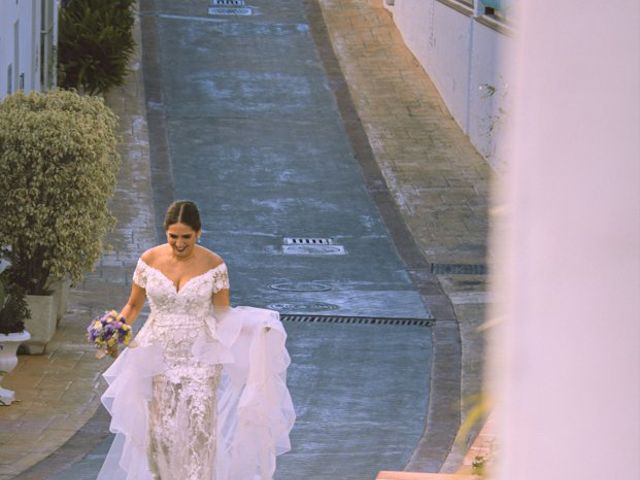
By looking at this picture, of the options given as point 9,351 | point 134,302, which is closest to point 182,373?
point 134,302

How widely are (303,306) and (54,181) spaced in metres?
3.78

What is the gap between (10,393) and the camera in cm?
1251

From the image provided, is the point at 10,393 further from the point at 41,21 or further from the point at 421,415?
the point at 41,21

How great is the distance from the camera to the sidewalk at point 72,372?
37.9ft

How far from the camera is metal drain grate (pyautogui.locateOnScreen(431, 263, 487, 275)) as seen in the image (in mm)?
18266

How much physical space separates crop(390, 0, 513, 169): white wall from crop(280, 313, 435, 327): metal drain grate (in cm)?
454

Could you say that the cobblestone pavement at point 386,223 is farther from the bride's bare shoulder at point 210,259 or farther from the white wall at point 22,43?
the bride's bare shoulder at point 210,259

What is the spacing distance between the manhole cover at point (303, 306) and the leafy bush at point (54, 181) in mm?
2843

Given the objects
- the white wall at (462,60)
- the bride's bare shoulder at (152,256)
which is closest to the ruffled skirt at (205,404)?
the bride's bare shoulder at (152,256)

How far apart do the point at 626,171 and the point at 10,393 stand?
478 inches

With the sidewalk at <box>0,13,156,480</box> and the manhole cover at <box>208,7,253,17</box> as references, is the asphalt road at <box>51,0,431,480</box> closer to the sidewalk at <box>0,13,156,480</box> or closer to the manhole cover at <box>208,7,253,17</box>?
the manhole cover at <box>208,7,253,17</box>

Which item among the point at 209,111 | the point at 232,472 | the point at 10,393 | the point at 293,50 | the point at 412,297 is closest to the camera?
the point at 232,472

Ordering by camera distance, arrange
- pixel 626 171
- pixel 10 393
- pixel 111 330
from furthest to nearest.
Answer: pixel 10 393 < pixel 111 330 < pixel 626 171

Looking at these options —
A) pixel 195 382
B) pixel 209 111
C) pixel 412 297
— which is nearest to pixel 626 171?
pixel 195 382
